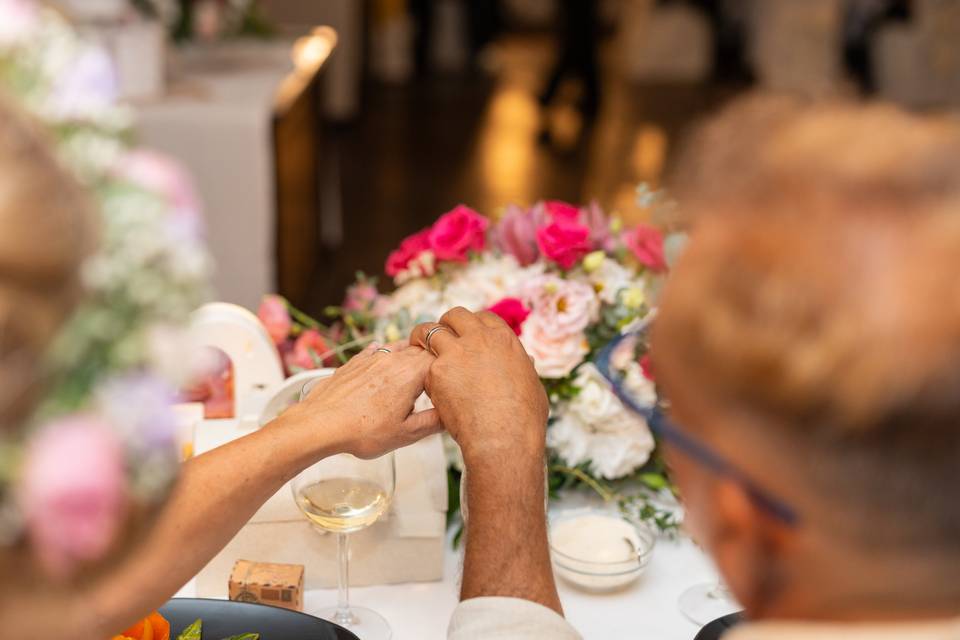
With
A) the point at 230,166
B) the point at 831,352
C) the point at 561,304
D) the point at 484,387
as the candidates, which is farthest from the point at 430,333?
the point at 230,166

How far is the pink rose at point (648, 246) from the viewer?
5.34 feet

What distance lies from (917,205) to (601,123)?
6810 millimetres

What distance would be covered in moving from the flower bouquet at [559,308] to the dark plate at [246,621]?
34 centimetres

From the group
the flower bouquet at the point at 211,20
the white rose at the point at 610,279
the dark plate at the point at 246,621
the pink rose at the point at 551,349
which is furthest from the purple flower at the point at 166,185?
the flower bouquet at the point at 211,20

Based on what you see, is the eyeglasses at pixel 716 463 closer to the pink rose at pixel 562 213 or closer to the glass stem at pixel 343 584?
the glass stem at pixel 343 584

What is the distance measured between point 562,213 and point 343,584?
64 cm

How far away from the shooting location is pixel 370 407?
4.23 ft

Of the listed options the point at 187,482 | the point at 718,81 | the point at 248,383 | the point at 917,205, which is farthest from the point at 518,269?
A: the point at 718,81

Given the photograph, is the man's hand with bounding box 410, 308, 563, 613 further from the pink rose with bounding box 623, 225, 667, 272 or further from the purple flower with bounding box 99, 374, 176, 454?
the purple flower with bounding box 99, 374, 176, 454

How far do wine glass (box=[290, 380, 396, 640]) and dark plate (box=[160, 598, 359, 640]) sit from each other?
99mm

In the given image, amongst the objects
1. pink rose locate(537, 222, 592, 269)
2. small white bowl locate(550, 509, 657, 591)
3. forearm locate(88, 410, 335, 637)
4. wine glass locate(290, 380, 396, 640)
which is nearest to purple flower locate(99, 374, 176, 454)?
forearm locate(88, 410, 335, 637)

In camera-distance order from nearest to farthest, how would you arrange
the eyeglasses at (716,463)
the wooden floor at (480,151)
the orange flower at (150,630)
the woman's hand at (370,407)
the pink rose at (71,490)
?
the pink rose at (71,490) → the eyeglasses at (716,463) → the orange flower at (150,630) → the woman's hand at (370,407) → the wooden floor at (480,151)

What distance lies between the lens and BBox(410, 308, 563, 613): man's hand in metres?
1.14

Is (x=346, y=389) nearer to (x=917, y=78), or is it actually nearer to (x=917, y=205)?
(x=917, y=205)
